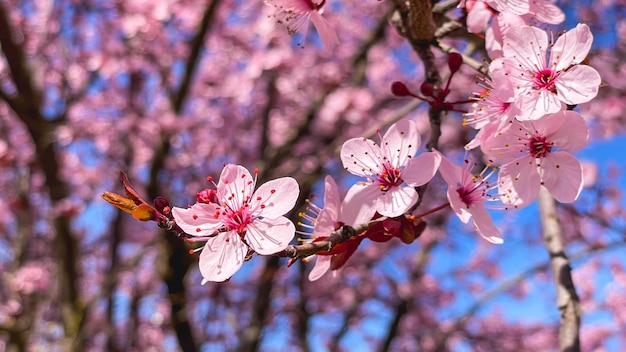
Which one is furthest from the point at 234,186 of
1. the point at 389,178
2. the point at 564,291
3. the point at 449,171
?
the point at 564,291

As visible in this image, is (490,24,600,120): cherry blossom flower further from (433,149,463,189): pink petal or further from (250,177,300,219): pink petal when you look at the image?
(250,177,300,219): pink petal

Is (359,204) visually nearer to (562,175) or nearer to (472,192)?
(472,192)

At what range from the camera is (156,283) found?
23.5 ft

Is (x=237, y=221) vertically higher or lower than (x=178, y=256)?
higher

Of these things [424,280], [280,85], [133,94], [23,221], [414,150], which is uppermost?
[414,150]

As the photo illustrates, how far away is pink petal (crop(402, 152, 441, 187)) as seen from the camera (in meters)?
1.10

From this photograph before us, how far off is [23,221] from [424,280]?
5183 mm

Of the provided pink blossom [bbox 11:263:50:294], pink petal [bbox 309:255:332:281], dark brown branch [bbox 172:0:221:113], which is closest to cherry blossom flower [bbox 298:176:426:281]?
pink petal [bbox 309:255:332:281]

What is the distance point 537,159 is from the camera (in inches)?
46.2

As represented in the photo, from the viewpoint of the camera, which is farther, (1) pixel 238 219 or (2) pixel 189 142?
(2) pixel 189 142

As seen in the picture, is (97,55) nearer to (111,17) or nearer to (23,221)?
(111,17)

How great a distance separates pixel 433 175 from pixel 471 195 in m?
0.14

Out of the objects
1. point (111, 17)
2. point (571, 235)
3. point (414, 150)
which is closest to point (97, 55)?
point (111, 17)

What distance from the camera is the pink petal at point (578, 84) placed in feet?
3.46
